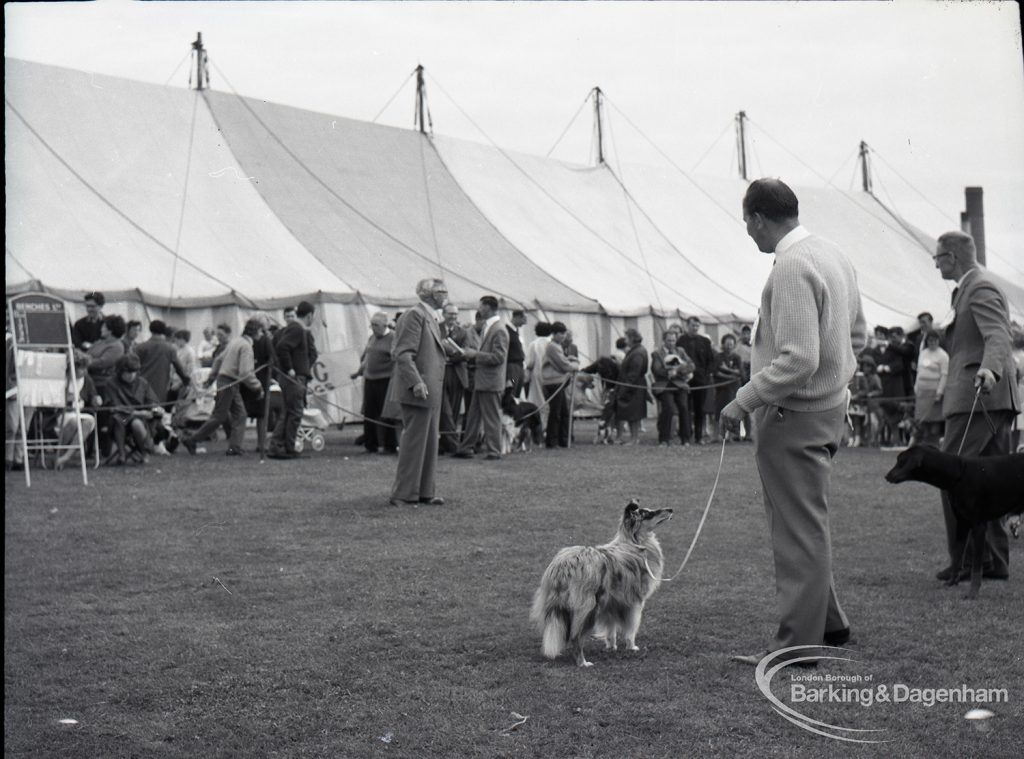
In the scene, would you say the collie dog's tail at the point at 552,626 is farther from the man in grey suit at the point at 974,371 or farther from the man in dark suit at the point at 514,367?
the man in dark suit at the point at 514,367

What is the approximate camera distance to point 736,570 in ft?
24.8

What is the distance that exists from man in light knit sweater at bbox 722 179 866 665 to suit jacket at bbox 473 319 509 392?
1023 cm

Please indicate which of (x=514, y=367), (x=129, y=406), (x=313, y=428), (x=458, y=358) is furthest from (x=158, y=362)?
(x=514, y=367)

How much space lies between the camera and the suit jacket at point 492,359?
1538cm

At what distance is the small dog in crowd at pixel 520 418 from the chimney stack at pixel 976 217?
68.2 ft

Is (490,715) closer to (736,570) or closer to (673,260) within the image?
(736,570)

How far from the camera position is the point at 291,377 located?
1572cm

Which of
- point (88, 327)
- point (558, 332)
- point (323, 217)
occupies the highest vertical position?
point (323, 217)

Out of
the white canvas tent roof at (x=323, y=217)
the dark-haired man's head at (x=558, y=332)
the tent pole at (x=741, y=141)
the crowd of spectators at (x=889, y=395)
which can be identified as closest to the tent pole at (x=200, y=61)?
the white canvas tent roof at (x=323, y=217)

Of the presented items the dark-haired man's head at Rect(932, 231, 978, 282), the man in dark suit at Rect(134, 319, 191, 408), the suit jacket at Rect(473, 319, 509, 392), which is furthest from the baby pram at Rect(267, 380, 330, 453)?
the dark-haired man's head at Rect(932, 231, 978, 282)

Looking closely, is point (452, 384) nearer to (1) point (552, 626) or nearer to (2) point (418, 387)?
(2) point (418, 387)

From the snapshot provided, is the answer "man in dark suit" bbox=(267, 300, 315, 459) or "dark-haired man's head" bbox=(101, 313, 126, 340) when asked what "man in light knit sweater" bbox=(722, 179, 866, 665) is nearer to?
"man in dark suit" bbox=(267, 300, 315, 459)

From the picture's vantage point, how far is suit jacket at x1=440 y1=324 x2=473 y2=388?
16.3m

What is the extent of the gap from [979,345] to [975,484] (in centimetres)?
93
